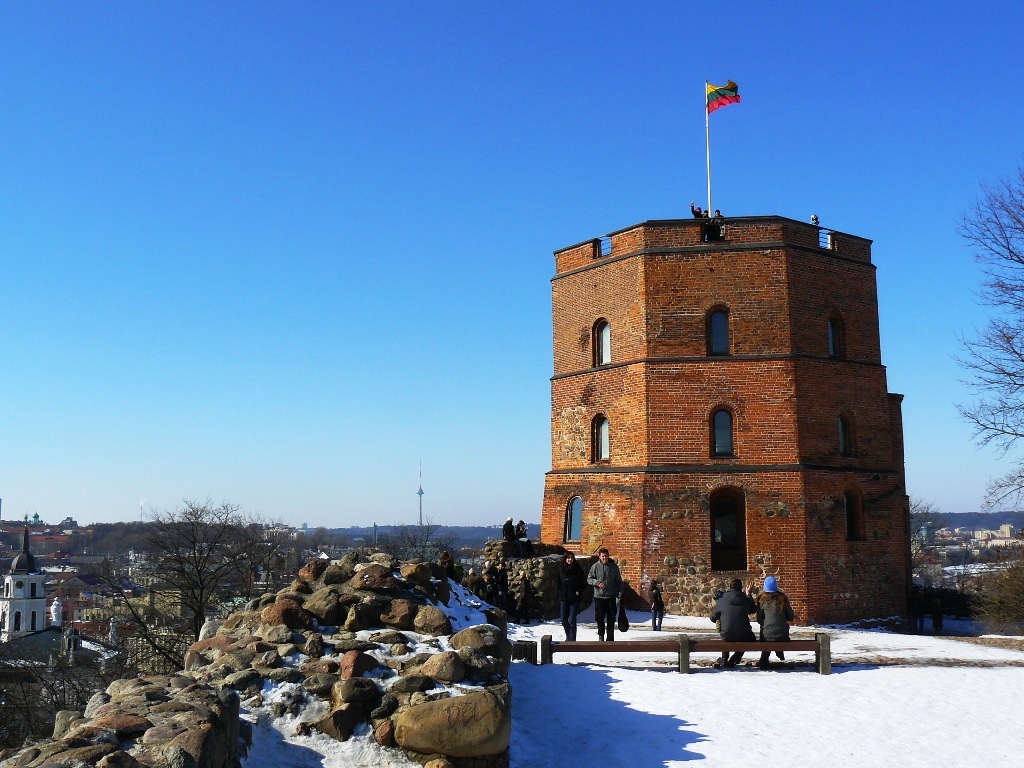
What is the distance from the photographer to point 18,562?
7919 cm

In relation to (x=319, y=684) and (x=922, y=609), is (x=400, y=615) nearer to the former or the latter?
(x=319, y=684)

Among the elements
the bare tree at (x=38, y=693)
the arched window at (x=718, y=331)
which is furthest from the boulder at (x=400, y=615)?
the bare tree at (x=38, y=693)

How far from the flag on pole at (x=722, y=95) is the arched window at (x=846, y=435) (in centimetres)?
858

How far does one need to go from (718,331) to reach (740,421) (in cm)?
224

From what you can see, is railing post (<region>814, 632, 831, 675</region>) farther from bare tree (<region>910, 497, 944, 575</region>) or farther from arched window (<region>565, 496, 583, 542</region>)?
bare tree (<region>910, 497, 944, 575</region>)

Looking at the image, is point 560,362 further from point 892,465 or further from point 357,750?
point 357,750

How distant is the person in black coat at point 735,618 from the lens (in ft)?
39.8

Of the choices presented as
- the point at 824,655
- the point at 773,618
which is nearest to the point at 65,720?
the point at 773,618

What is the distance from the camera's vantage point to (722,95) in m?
22.1

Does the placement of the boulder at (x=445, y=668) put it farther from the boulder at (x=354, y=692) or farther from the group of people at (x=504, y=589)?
the group of people at (x=504, y=589)

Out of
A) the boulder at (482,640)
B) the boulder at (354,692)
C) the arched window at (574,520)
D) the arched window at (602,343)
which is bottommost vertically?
the boulder at (354,692)

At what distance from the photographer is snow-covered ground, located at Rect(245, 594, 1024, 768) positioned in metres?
8.62

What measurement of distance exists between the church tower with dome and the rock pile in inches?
3182

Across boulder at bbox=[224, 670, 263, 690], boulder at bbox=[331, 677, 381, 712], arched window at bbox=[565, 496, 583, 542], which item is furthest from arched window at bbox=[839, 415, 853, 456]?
boulder at bbox=[224, 670, 263, 690]
